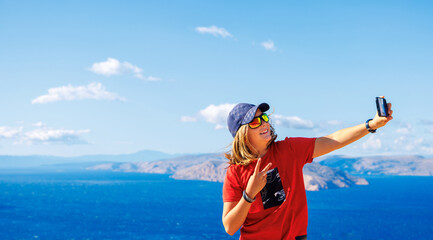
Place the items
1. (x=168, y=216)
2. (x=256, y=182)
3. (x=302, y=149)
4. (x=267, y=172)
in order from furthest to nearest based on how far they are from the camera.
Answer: (x=168, y=216)
(x=302, y=149)
(x=267, y=172)
(x=256, y=182)

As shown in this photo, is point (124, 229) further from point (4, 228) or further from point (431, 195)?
point (431, 195)

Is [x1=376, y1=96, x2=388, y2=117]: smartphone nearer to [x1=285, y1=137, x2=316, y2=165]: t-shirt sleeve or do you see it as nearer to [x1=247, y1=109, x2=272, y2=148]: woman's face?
[x1=285, y1=137, x2=316, y2=165]: t-shirt sleeve

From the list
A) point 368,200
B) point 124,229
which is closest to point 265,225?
point 124,229

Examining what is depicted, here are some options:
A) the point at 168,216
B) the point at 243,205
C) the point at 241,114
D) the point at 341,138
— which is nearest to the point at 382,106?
the point at 341,138

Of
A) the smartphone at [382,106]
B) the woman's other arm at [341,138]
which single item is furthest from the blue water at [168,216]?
the smartphone at [382,106]

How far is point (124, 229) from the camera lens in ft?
318

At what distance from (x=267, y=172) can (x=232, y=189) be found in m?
0.36

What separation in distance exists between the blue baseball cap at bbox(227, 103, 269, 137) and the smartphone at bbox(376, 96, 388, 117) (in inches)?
38.2

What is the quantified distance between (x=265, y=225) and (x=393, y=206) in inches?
5841

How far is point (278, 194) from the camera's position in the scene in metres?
3.44

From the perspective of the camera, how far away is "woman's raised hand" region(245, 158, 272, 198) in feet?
10.4

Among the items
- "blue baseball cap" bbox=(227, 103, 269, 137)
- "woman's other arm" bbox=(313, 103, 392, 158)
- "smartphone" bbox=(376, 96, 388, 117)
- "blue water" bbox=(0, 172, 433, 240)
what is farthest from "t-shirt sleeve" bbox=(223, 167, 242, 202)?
"blue water" bbox=(0, 172, 433, 240)

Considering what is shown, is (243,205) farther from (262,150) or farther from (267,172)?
(262,150)

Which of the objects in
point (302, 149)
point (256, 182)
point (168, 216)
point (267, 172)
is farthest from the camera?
point (168, 216)
